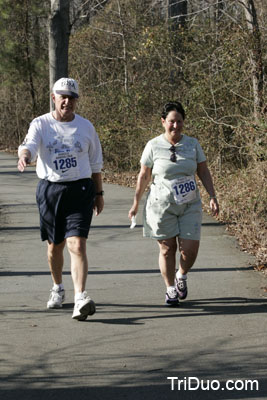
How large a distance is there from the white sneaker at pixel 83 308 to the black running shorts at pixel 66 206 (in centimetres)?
57

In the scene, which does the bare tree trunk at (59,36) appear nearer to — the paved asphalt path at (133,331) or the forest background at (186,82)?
the forest background at (186,82)

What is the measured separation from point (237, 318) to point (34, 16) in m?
26.9

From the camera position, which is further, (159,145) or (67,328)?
(159,145)

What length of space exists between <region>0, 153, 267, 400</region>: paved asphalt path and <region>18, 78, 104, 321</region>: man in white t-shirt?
0.56m

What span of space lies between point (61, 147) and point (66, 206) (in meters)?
0.50

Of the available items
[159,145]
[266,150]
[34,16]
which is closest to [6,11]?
[34,16]

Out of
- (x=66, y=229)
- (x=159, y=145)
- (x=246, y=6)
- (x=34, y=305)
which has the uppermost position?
(x=246, y=6)

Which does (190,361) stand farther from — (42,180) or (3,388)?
(42,180)

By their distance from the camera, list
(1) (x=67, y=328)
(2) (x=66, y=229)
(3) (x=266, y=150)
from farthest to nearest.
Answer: (3) (x=266, y=150) < (2) (x=66, y=229) < (1) (x=67, y=328)

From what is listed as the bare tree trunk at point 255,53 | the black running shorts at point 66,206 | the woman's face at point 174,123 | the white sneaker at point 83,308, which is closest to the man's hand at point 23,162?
the black running shorts at point 66,206

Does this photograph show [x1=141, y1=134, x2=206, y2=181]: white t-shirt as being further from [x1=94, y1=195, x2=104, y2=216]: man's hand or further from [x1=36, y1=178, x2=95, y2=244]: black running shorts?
[x1=36, y1=178, x2=95, y2=244]: black running shorts

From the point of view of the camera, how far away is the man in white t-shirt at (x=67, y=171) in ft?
21.2

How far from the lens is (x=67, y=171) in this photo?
21.2 feet

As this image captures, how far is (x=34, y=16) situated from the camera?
3155 cm
